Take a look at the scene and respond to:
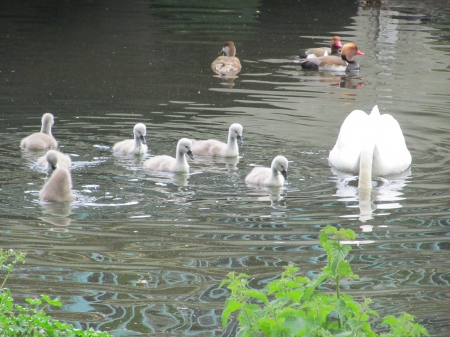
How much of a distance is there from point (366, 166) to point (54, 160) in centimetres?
322

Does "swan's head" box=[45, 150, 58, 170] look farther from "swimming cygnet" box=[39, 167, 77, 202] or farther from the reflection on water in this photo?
the reflection on water

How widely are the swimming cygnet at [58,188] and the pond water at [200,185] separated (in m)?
0.12

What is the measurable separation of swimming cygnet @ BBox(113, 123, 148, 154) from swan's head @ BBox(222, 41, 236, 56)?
7357 mm

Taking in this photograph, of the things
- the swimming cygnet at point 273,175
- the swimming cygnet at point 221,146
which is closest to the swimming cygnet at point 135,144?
the swimming cygnet at point 221,146

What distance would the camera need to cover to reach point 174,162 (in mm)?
9023

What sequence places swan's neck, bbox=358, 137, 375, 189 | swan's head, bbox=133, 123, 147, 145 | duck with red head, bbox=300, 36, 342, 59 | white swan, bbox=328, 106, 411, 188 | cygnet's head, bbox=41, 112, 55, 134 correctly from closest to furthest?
swan's neck, bbox=358, 137, 375, 189, white swan, bbox=328, 106, 411, 188, swan's head, bbox=133, 123, 147, 145, cygnet's head, bbox=41, 112, 55, 134, duck with red head, bbox=300, 36, 342, 59

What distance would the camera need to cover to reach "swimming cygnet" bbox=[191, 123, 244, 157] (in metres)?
9.69

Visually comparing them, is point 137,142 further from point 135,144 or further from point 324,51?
point 324,51

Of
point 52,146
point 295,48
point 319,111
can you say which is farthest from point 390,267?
point 295,48

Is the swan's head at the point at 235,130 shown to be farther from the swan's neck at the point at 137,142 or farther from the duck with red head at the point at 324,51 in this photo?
the duck with red head at the point at 324,51

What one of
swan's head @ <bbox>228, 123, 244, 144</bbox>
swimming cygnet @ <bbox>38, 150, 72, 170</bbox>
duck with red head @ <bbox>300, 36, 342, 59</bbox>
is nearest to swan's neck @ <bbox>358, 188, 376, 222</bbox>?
swan's head @ <bbox>228, 123, 244, 144</bbox>

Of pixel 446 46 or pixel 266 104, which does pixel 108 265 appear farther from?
pixel 446 46

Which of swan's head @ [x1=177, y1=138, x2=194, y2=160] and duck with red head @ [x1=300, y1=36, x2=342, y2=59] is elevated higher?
duck with red head @ [x1=300, y1=36, x2=342, y2=59]

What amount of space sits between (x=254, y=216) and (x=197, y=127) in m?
3.99
